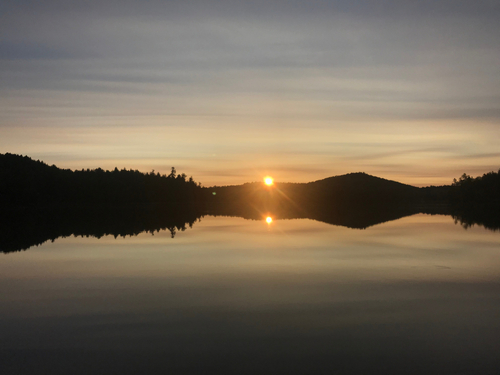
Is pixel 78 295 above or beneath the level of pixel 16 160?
beneath

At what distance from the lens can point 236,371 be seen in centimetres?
887

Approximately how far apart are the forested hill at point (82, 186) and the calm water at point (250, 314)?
109693mm

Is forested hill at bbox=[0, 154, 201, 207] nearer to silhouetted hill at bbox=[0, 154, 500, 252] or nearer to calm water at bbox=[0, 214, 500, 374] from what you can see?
silhouetted hill at bbox=[0, 154, 500, 252]

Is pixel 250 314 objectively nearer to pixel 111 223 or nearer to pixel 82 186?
pixel 111 223

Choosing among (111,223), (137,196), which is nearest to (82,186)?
(137,196)

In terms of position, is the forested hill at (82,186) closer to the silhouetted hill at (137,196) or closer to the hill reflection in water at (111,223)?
the silhouetted hill at (137,196)

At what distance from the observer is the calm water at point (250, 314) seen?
9.41 meters

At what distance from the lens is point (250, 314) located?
12859 mm

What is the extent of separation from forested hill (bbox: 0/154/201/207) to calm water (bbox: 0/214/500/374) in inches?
4319

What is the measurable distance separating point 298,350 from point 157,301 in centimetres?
609

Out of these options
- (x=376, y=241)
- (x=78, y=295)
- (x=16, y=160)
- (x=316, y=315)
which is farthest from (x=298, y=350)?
(x=16, y=160)

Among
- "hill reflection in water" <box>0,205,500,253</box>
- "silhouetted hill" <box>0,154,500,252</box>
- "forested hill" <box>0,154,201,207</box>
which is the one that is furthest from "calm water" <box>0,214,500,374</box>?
"forested hill" <box>0,154,201,207</box>

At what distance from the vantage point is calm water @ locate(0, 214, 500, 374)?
941cm

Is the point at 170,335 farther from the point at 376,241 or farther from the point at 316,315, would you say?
the point at 376,241
